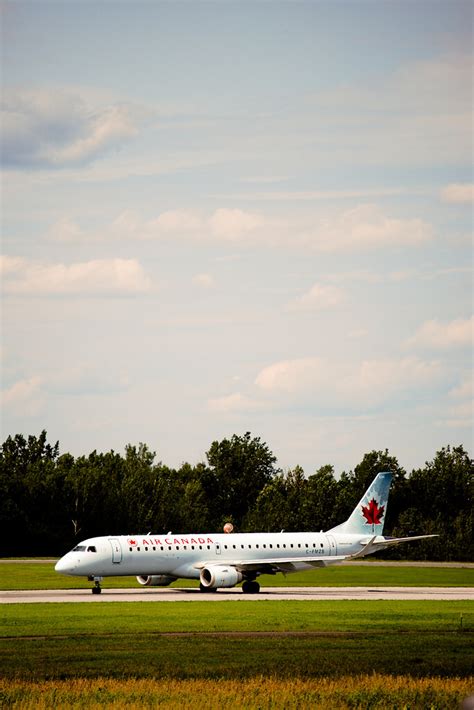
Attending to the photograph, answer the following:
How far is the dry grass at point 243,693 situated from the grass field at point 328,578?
41.4 meters

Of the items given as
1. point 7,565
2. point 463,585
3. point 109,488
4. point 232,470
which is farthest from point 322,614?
point 232,470

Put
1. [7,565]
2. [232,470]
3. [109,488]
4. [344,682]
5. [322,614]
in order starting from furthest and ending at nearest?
1. [232,470]
2. [109,488]
3. [7,565]
4. [322,614]
5. [344,682]

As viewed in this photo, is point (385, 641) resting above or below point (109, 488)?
below

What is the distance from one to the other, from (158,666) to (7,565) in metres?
68.1

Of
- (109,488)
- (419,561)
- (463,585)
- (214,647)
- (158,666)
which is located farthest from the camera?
(109,488)

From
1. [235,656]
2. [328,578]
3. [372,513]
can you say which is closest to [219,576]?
[372,513]

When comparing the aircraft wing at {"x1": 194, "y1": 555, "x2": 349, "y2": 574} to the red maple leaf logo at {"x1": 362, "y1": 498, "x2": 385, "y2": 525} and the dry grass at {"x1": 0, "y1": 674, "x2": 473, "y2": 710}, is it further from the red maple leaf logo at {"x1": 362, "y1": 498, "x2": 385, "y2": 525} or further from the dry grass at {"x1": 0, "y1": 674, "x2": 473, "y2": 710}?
the dry grass at {"x1": 0, "y1": 674, "x2": 473, "y2": 710}

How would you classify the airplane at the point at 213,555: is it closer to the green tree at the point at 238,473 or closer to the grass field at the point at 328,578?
the grass field at the point at 328,578

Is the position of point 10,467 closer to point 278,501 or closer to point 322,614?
point 278,501

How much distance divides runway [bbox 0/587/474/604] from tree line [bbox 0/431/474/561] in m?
44.4

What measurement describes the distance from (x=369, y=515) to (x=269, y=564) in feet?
31.1

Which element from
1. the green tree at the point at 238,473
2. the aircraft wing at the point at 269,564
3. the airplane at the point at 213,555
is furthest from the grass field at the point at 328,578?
the green tree at the point at 238,473

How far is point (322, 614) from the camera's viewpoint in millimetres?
47719

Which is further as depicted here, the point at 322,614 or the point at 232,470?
the point at 232,470
